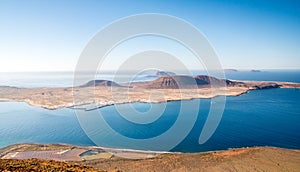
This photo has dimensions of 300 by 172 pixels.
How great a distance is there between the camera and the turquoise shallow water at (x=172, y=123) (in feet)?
87.2

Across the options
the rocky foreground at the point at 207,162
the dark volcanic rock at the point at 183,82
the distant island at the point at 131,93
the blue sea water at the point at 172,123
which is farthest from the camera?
the dark volcanic rock at the point at 183,82

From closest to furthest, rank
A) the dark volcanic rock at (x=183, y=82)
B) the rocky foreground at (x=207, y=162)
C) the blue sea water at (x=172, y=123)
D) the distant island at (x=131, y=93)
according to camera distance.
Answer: the rocky foreground at (x=207, y=162) → the blue sea water at (x=172, y=123) → the distant island at (x=131, y=93) → the dark volcanic rock at (x=183, y=82)

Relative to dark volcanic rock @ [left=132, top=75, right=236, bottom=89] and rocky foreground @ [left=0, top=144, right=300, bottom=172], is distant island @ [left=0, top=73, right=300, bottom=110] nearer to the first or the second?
dark volcanic rock @ [left=132, top=75, right=236, bottom=89]

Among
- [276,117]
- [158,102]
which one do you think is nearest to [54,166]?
[276,117]

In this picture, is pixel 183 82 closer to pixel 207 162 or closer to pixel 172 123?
pixel 172 123

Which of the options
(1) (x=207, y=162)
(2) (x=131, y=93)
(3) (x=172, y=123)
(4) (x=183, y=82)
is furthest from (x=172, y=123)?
(4) (x=183, y=82)

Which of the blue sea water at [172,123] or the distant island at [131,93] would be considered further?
the distant island at [131,93]

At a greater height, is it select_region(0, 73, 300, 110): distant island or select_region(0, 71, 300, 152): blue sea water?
select_region(0, 73, 300, 110): distant island

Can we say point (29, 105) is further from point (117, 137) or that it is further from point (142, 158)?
point (142, 158)

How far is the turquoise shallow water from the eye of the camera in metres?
26.6

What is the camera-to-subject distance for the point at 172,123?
1388 inches

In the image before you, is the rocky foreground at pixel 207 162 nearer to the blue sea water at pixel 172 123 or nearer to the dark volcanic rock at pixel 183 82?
the blue sea water at pixel 172 123

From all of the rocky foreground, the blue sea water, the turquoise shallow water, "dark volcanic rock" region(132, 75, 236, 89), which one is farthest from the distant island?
the rocky foreground

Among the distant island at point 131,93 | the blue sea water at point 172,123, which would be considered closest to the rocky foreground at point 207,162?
the blue sea water at point 172,123
